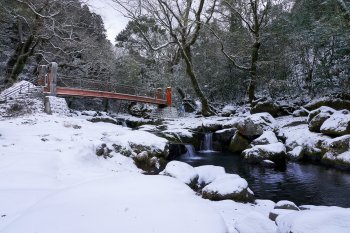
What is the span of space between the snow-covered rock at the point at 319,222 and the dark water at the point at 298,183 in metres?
4.08

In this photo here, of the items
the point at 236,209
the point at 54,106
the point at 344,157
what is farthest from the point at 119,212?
the point at 54,106

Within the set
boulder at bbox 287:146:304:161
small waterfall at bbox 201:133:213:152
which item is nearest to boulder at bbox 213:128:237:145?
small waterfall at bbox 201:133:213:152

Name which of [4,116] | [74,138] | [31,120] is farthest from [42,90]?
[74,138]

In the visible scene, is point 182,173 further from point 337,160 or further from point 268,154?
point 337,160

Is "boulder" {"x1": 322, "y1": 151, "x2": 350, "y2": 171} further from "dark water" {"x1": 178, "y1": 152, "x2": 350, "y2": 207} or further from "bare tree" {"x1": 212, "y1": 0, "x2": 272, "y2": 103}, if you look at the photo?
"bare tree" {"x1": 212, "y1": 0, "x2": 272, "y2": 103}

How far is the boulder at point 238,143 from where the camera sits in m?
16.0

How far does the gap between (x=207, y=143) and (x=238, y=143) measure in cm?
198

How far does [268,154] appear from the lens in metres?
13.0

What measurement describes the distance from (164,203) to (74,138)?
5839 millimetres

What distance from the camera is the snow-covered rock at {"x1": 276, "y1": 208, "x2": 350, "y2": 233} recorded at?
391cm

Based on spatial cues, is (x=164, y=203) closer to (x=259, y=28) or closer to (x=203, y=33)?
(x=259, y=28)

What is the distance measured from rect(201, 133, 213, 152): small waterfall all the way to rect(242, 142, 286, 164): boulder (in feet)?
12.8

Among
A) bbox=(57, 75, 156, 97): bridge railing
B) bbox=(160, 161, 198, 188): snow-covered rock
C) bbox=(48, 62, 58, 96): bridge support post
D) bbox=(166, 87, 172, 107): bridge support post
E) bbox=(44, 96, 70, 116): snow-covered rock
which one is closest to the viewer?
bbox=(160, 161, 198, 188): snow-covered rock

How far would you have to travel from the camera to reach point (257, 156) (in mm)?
13141
